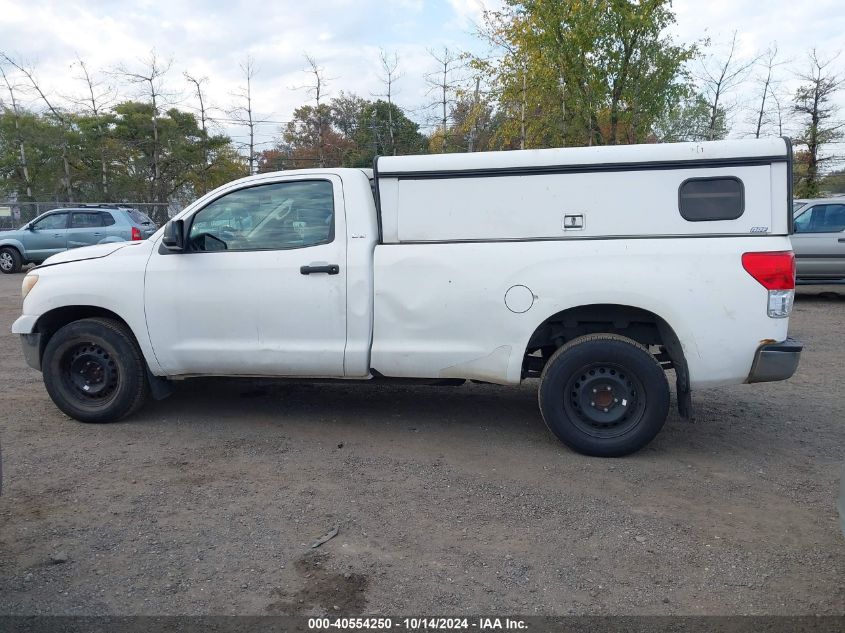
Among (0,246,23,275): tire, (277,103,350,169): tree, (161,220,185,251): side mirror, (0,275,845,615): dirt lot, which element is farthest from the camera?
(277,103,350,169): tree

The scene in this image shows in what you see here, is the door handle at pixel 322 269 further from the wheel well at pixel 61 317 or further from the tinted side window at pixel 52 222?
the tinted side window at pixel 52 222

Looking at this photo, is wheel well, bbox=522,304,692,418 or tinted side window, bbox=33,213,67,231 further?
tinted side window, bbox=33,213,67,231

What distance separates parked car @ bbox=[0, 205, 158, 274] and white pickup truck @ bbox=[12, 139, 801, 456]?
13644 mm

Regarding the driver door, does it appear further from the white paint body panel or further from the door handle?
the white paint body panel

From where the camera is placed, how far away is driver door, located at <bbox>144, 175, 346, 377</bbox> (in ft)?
16.8

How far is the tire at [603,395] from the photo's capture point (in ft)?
15.6

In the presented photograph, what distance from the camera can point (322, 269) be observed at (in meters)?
5.04

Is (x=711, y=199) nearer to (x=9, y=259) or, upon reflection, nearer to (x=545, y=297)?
(x=545, y=297)

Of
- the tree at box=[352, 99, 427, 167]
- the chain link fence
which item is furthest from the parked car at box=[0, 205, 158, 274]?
the tree at box=[352, 99, 427, 167]

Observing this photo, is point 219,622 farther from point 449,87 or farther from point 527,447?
point 449,87

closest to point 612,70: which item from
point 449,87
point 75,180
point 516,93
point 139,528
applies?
point 516,93

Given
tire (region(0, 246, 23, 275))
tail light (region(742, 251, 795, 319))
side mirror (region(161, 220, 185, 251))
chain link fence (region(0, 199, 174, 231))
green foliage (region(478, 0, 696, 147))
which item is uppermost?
green foliage (region(478, 0, 696, 147))

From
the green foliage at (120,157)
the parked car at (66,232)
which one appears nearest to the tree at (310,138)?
the green foliage at (120,157)

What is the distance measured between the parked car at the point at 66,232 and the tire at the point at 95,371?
1328 centimetres
